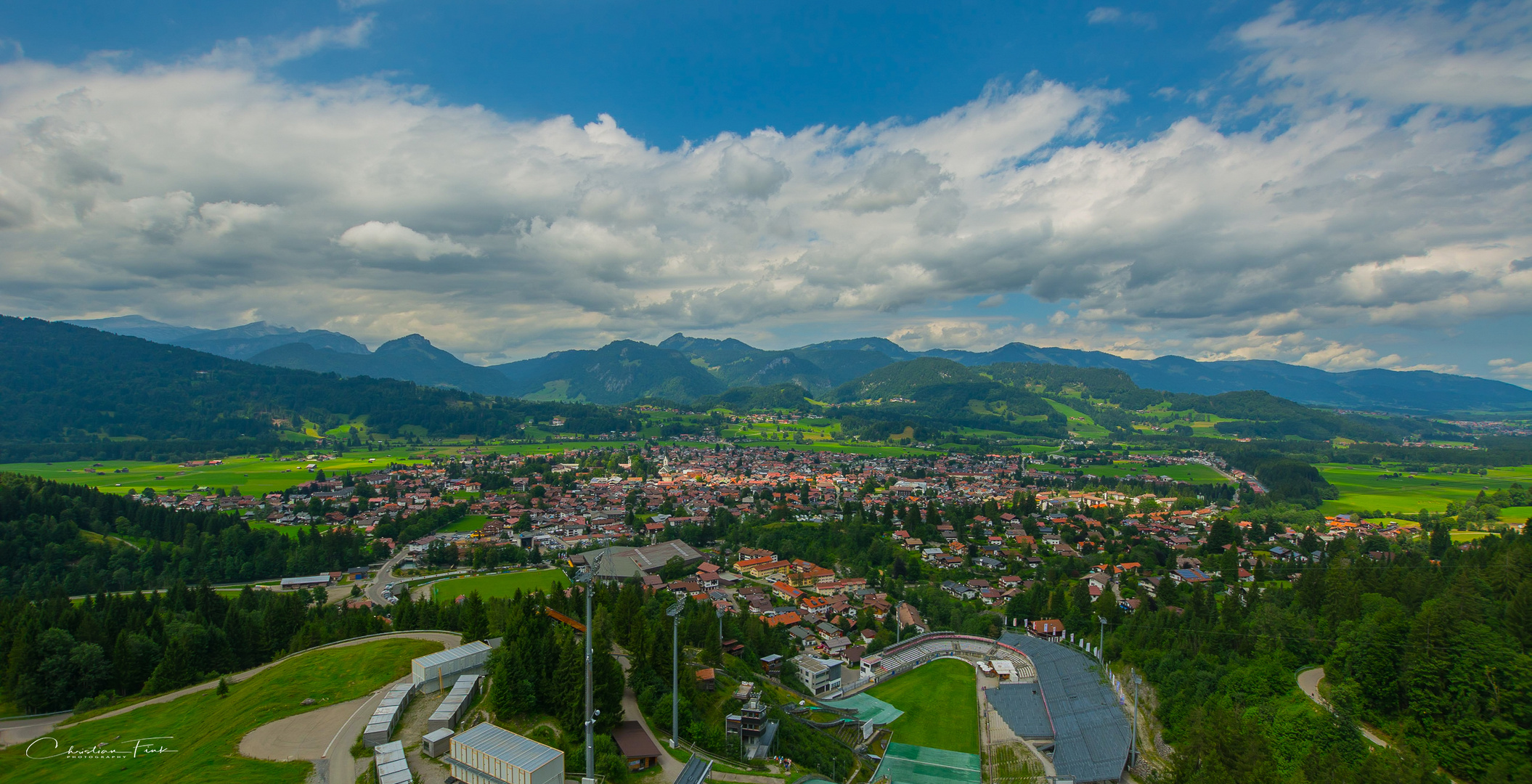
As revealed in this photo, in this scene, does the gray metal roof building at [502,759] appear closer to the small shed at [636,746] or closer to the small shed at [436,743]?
the small shed at [436,743]

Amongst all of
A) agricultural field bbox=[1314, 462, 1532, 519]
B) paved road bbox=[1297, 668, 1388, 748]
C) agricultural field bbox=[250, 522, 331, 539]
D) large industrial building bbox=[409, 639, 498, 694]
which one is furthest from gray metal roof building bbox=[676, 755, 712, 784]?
agricultural field bbox=[1314, 462, 1532, 519]

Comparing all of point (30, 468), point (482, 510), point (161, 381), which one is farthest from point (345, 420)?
point (482, 510)

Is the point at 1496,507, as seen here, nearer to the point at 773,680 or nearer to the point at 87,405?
the point at 773,680

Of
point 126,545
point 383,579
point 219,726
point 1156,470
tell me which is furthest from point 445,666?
point 1156,470

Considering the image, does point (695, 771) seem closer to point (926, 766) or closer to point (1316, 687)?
point (926, 766)

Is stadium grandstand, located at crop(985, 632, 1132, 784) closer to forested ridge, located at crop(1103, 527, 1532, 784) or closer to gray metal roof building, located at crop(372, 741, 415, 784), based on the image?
forested ridge, located at crop(1103, 527, 1532, 784)
